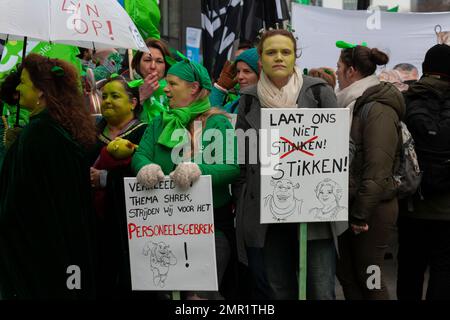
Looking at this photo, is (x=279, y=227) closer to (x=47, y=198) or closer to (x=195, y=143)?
(x=195, y=143)

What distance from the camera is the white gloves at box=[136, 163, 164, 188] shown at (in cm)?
488

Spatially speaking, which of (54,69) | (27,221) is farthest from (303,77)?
(27,221)

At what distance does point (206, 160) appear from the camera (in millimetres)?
5082

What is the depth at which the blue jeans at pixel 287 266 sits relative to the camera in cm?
503

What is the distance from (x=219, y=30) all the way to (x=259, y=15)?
0.61m

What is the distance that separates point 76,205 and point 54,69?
2.80ft

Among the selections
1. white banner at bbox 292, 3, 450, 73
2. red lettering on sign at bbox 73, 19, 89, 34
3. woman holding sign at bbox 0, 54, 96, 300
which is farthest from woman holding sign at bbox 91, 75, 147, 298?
white banner at bbox 292, 3, 450, 73

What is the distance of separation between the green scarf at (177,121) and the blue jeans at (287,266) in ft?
2.51

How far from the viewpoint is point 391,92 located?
215 inches

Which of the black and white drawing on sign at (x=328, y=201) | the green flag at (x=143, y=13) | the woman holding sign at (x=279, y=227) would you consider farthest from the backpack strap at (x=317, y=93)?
the green flag at (x=143, y=13)

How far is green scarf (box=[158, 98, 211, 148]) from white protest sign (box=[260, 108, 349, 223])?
52 centimetres

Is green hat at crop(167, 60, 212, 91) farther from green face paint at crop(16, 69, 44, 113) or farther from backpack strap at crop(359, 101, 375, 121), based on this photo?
backpack strap at crop(359, 101, 375, 121)

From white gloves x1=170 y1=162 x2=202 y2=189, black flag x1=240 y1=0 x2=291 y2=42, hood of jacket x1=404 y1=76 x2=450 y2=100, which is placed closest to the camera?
white gloves x1=170 y1=162 x2=202 y2=189

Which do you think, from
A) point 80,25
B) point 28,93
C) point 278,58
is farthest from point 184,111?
point 28,93
